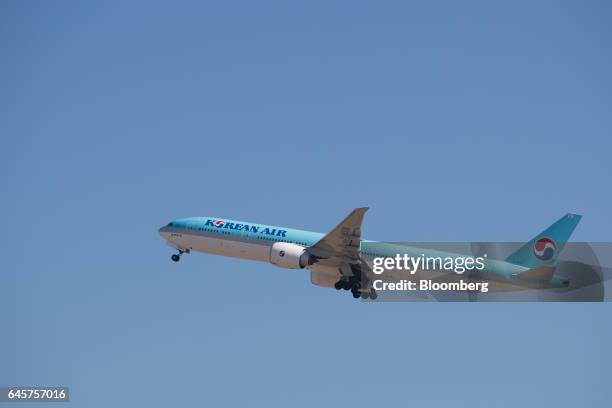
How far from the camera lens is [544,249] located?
295ft

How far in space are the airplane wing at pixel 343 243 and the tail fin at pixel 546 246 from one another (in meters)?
12.2

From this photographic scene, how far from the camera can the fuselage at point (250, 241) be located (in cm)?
8712

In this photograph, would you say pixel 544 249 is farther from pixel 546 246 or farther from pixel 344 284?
pixel 344 284

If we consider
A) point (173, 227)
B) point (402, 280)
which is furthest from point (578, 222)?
point (173, 227)

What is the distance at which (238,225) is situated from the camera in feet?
306

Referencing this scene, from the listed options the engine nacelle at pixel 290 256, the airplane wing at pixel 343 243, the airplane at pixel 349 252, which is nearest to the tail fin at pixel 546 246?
the airplane at pixel 349 252

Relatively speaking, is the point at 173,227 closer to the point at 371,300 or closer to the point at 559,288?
the point at 371,300

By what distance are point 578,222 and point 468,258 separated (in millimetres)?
10893

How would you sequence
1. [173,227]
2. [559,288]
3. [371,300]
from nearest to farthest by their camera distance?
[559,288] < [371,300] < [173,227]

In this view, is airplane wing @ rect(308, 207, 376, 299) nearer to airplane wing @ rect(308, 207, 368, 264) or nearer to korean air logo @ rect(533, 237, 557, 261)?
airplane wing @ rect(308, 207, 368, 264)

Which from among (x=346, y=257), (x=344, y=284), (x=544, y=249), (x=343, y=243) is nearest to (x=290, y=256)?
(x=346, y=257)

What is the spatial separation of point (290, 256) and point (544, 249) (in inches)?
779

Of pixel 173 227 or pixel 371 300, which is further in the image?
pixel 173 227

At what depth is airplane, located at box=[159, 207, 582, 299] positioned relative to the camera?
281 feet
